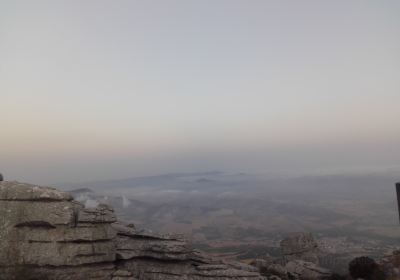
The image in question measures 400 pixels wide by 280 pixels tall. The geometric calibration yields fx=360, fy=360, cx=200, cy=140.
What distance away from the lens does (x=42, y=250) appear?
1088 inches

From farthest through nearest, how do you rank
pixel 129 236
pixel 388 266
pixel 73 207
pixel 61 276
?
1. pixel 388 266
2. pixel 129 236
3. pixel 73 207
4. pixel 61 276

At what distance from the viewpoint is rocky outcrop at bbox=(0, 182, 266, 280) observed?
27312 mm

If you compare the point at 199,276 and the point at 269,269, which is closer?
the point at 199,276

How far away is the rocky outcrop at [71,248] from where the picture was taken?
2731cm

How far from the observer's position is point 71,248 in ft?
92.0

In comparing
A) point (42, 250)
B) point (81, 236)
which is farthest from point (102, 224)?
point (42, 250)

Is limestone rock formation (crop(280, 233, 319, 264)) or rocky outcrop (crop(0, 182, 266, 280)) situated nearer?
rocky outcrop (crop(0, 182, 266, 280))

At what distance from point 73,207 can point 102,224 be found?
277 centimetres

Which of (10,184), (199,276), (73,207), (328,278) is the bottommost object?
(328,278)

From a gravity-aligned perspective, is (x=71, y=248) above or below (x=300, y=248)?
above

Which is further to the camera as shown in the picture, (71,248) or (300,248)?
(300,248)

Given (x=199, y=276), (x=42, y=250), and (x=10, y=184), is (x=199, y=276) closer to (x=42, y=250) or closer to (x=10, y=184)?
(x=42, y=250)

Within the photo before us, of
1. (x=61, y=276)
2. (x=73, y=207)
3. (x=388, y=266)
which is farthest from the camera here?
(x=388, y=266)

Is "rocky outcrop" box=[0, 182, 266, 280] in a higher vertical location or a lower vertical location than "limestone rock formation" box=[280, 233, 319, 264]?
higher
